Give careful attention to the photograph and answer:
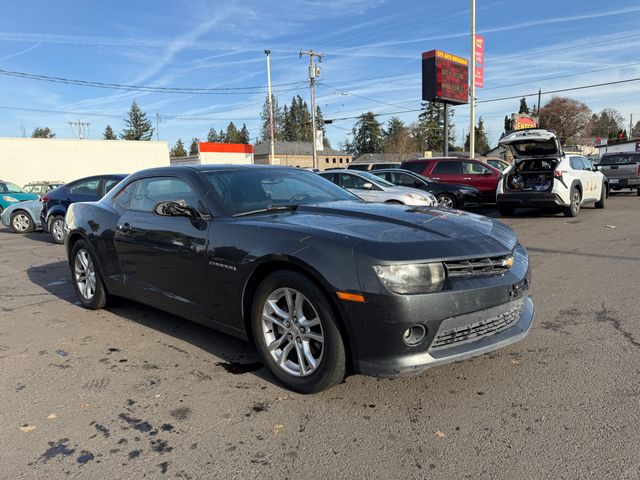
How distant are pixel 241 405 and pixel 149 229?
1.91m

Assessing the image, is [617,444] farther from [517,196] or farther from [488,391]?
[517,196]

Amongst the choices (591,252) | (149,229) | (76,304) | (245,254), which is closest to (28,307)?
(76,304)

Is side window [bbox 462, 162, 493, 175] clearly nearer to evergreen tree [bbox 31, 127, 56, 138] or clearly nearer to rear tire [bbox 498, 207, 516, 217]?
rear tire [bbox 498, 207, 516, 217]

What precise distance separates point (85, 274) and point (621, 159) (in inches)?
828

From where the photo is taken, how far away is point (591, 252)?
25.6 ft

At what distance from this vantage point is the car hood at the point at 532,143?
459 inches

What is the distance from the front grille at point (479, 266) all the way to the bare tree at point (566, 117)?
100163 mm

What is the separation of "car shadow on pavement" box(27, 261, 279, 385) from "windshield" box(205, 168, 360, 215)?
3.79 feet

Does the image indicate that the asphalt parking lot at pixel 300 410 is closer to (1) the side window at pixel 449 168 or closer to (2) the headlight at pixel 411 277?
(2) the headlight at pixel 411 277

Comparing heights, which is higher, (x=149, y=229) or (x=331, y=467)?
(x=149, y=229)

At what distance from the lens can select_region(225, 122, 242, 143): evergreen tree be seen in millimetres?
137875

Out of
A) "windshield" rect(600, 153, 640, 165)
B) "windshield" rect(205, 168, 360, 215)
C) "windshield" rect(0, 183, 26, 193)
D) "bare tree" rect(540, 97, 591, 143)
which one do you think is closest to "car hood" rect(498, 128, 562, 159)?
"windshield" rect(205, 168, 360, 215)

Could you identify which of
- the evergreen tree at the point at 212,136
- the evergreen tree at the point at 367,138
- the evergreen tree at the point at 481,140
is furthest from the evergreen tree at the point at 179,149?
the evergreen tree at the point at 481,140

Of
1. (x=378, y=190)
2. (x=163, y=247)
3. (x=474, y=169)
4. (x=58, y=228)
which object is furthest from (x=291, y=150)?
(x=163, y=247)
